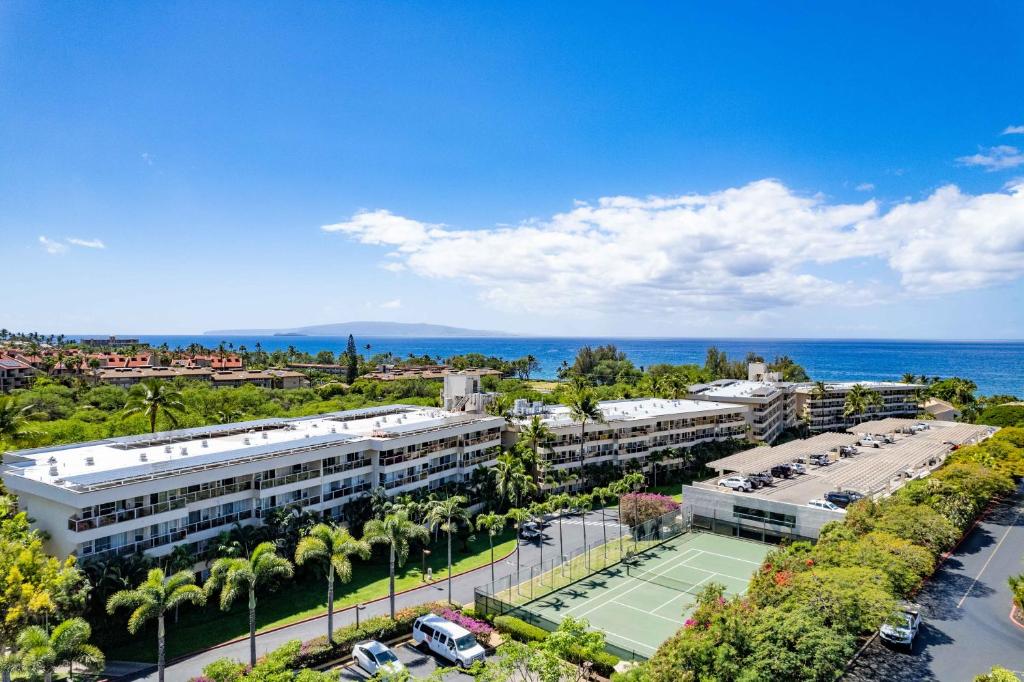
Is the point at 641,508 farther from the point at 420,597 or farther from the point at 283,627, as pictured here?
the point at 283,627

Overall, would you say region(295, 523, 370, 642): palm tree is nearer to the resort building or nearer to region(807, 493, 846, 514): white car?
→ region(807, 493, 846, 514): white car

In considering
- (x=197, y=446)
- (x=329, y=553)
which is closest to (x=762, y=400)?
(x=329, y=553)

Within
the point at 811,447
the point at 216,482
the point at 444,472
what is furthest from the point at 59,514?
the point at 811,447

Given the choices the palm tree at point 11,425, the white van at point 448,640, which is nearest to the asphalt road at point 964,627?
the white van at point 448,640

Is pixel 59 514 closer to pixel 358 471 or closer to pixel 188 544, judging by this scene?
pixel 188 544

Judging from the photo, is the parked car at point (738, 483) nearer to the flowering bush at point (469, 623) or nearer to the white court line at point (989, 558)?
the white court line at point (989, 558)

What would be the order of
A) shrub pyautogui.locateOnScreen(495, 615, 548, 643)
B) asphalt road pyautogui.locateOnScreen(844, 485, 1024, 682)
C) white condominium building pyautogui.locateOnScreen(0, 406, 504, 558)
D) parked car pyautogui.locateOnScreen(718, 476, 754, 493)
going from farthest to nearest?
parked car pyautogui.locateOnScreen(718, 476, 754, 493)
white condominium building pyautogui.locateOnScreen(0, 406, 504, 558)
shrub pyautogui.locateOnScreen(495, 615, 548, 643)
asphalt road pyautogui.locateOnScreen(844, 485, 1024, 682)

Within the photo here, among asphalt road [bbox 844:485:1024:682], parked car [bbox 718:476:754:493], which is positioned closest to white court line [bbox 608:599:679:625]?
asphalt road [bbox 844:485:1024:682]

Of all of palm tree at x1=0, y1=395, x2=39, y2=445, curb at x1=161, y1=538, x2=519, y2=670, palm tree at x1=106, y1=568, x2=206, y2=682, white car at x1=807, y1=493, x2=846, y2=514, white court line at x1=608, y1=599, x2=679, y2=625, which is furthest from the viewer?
palm tree at x1=0, y1=395, x2=39, y2=445
